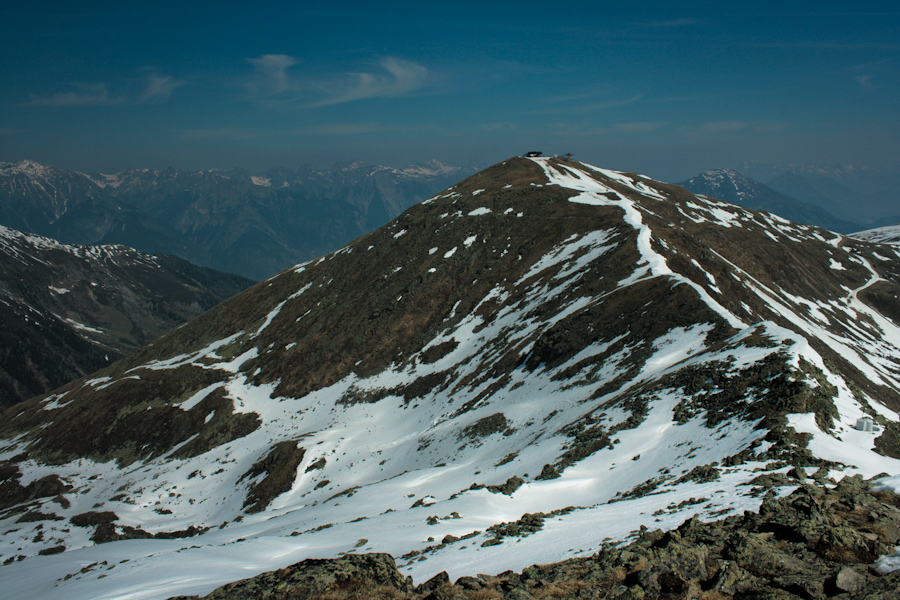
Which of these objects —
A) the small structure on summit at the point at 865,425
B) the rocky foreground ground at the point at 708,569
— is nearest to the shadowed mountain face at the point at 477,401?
the small structure on summit at the point at 865,425

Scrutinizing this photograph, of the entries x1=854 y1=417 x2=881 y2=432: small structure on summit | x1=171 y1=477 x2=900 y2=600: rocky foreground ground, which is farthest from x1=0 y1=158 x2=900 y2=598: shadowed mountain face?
x1=171 y1=477 x2=900 y2=600: rocky foreground ground

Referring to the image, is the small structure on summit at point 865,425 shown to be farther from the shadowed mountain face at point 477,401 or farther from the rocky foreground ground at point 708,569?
the rocky foreground ground at point 708,569

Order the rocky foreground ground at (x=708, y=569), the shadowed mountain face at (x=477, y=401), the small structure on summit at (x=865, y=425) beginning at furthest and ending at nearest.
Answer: the small structure on summit at (x=865, y=425) < the shadowed mountain face at (x=477, y=401) < the rocky foreground ground at (x=708, y=569)

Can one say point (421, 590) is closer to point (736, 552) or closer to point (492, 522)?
point (736, 552)

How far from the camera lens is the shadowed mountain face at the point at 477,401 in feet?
70.9

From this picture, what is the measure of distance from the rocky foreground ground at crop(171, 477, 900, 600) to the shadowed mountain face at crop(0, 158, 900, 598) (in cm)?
253

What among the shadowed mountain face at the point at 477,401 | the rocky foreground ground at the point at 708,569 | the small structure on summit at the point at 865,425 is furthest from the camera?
the small structure on summit at the point at 865,425

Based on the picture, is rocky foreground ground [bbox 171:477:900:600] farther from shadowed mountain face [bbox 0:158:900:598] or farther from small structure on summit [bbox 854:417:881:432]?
small structure on summit [bbox 854:417:881:432]

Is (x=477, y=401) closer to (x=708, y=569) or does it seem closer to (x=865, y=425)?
(x=865, y=425)

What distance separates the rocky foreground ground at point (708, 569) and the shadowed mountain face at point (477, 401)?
8.30 feet

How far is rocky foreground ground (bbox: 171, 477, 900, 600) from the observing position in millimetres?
10500

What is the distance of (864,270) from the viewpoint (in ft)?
447

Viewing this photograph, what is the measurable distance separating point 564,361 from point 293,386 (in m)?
49.2

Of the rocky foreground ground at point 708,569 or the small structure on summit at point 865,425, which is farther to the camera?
the small structure on summit at point 865,425
